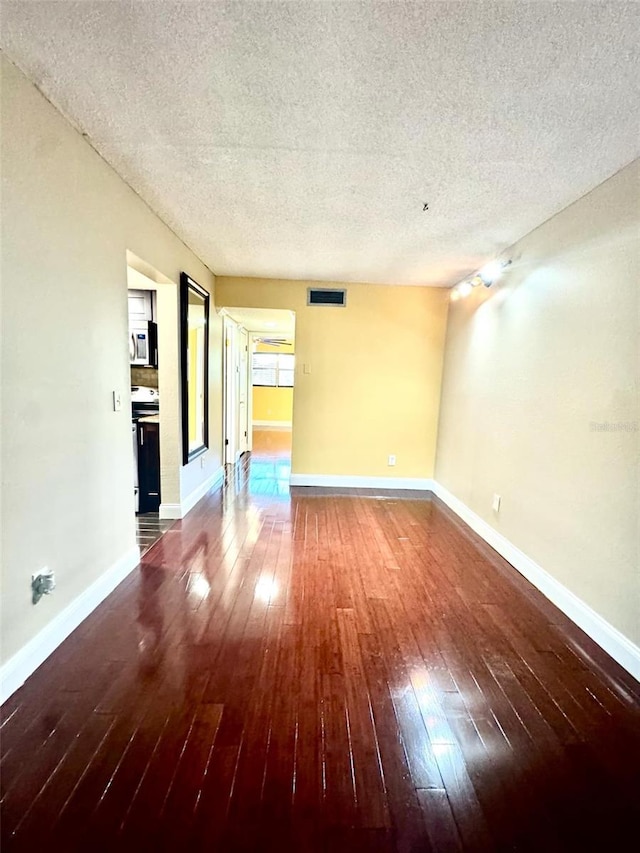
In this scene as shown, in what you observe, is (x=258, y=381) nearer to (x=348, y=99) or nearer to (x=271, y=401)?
(x=271, y=401)

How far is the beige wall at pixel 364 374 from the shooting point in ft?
14.1

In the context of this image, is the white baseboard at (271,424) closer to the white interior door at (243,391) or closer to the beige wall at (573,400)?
the white interior door at (243,391)

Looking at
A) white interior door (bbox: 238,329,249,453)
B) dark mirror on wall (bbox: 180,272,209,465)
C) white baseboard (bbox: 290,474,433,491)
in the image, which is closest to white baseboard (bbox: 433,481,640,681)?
white baseboard (bbox: 290,474,433,491)

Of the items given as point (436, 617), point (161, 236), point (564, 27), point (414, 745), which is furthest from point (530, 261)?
point (414, 745)

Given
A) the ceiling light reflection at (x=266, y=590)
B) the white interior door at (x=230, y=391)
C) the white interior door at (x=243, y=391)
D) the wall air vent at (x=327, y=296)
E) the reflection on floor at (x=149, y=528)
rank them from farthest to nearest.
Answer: the white interior door at (x=243, y=391) < the white interior door at (x=230, y=391) < the wall air vent at (x=327, y=296) < the reflection on floor at (x=149, y=528) < the ceiling light reflection at (x=266, y=590)

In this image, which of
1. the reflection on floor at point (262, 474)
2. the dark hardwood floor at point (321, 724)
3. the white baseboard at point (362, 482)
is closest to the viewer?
the dark hardwood floor at point (321, 724)

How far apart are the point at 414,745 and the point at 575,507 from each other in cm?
150

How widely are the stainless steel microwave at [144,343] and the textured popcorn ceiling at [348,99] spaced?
1.19 metres

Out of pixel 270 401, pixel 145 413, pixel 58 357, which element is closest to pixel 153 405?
pixel 145 413

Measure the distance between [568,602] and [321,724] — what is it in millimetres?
1584

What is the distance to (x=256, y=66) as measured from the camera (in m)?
1.34

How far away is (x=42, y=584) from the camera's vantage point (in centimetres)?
160

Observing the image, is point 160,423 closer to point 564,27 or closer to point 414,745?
point 414,745

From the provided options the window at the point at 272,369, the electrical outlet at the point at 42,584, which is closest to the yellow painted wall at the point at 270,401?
the window at the point at 272,369
